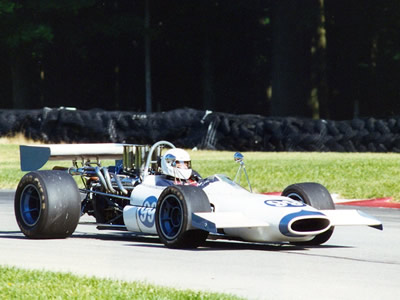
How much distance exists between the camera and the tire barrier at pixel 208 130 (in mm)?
26906

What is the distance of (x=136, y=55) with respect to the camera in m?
50.7

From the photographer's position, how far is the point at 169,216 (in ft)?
35.8

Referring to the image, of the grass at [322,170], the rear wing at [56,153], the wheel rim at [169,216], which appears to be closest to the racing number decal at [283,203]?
the wheel rim at [169,216]

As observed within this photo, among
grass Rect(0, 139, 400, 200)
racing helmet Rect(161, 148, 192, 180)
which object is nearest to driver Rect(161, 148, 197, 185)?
racing helmet Rect(161, 148, 192, 180)

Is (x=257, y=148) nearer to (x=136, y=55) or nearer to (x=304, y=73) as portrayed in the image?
(x=304, y=73)

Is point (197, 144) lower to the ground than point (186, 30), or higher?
lower

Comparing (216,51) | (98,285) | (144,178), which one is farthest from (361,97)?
(98,285)

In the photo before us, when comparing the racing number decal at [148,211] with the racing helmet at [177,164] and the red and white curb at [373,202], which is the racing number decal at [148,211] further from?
the red and white curb at [373,202]

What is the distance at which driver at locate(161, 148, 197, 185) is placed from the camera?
1173 centimetres

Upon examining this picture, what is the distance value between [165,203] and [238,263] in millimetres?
1558

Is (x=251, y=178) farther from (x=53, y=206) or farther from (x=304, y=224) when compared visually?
(x=304, y=224)

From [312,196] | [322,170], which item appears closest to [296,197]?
[312,196]

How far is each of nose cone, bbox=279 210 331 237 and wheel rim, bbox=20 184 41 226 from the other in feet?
10.0

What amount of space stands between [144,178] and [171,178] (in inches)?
13.8
